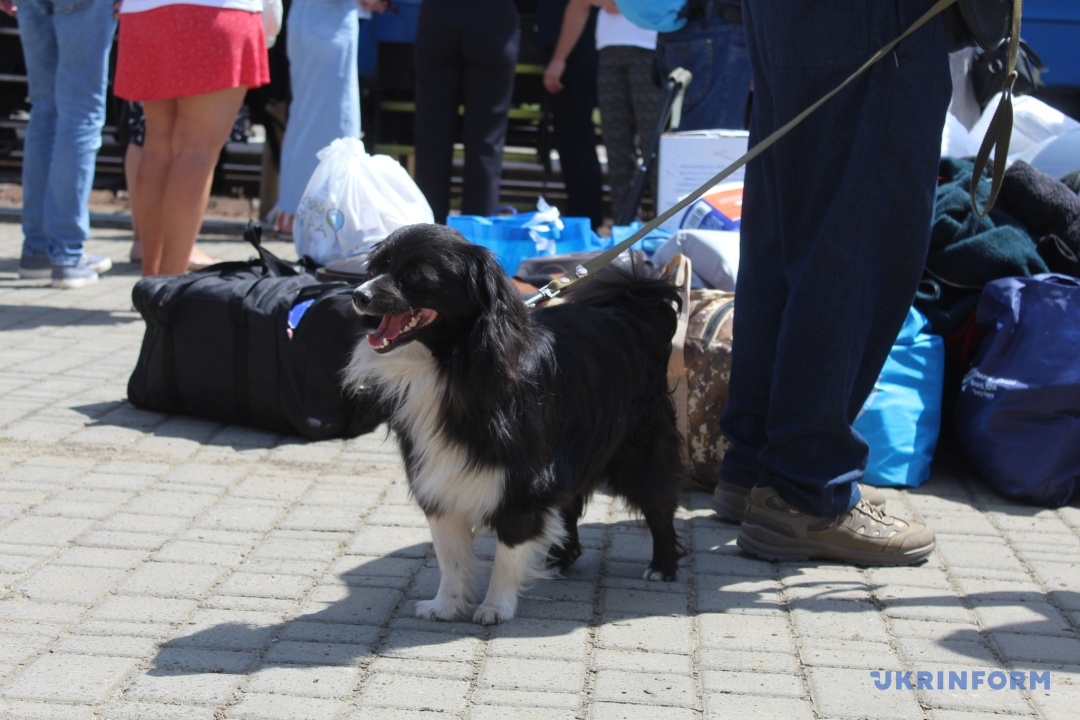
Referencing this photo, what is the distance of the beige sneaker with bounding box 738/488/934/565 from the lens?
145 inches

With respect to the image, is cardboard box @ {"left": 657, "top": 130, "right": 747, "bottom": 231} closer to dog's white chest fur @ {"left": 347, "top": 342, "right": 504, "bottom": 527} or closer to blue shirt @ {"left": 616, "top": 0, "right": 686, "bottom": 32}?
blue shirt @ {"left": 616, "top": 0, "right": 686, "bottom": 32}

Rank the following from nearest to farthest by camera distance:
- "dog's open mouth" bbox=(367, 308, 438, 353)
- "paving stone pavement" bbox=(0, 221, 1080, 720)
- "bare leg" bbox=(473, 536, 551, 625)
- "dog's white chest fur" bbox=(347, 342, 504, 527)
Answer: "paving stone pavement" bbox=(0, 221, 1080, 720) → "dog's open mouth" bbox=(367, 308, 438, 353) → "dog's white chest fur" bbox=(347, 342, 504, 527) → "bare leg" bbox=(473, 536, 551, 625)

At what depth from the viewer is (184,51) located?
5.96 metres

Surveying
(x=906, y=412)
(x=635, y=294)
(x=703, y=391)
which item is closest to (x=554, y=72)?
(x=703, y=391)

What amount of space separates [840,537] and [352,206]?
3020 mm

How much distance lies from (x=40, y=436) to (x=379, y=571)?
1.85 meters

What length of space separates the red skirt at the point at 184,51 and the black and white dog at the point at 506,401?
128 inches

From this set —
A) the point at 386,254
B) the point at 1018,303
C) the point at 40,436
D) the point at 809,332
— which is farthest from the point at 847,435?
the point at 40,436

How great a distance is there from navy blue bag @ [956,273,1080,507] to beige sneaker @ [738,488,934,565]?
780mm

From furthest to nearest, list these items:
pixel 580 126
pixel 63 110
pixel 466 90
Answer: pixel 580 126
pixel 466 90
pixel 63 110

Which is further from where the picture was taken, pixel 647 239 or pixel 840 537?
pixel 647 239

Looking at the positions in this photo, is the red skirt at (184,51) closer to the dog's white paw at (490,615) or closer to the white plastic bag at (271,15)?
the white plastic bag at (271,15)

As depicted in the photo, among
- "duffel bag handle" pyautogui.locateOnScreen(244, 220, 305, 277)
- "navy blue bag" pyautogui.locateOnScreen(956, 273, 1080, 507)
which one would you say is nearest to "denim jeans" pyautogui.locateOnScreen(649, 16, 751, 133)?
"duffel bag handle" pyautogui.locateOnScreen(244, 220, 305, 277)

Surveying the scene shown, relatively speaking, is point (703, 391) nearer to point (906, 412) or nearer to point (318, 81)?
point (906, 412)
